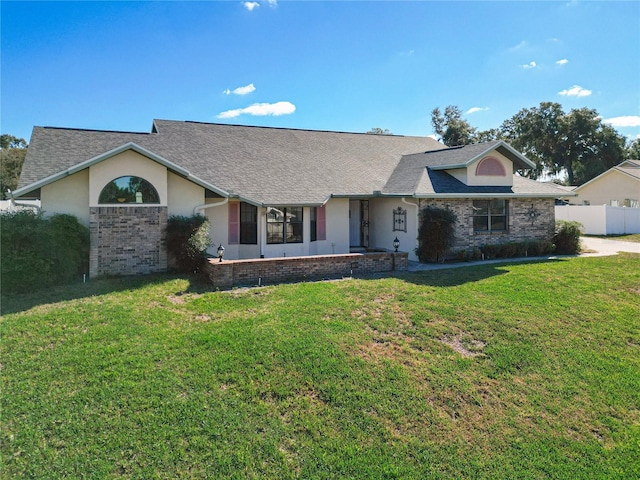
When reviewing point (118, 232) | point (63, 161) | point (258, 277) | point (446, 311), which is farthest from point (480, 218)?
point (63, 161)

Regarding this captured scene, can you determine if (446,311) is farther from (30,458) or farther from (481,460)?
(30,458)

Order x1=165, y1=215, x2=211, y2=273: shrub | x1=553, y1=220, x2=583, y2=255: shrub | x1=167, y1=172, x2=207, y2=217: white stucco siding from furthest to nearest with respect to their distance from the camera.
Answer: x1=553, y1=220, x2=583, y2=255: shrub, x1=167, y1=172, x2=207, y2=217: white stucco siding, x1=165, y1=215, x2=211, y2=273: shrub

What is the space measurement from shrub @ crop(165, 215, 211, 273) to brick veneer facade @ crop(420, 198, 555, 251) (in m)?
8.28

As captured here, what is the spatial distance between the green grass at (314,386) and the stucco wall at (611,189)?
26.7 meters

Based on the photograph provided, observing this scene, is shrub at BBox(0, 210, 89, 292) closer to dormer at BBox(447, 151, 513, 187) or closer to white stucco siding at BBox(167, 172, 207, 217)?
white stucco siding at BBox(167, 172, 207, 217)

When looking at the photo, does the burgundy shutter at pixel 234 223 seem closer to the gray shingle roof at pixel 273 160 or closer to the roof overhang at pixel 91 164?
the gray shingle roof at pixel 273 160

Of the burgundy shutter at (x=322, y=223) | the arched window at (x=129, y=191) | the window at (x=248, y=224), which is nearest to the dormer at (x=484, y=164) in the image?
the burgundy shutter at (x=322, y=223)

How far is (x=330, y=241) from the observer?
15.6 meters

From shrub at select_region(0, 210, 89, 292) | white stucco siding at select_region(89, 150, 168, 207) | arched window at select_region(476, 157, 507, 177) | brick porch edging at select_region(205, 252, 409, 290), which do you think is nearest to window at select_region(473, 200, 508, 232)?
arched window at select_region(476, 157, 507, 177)

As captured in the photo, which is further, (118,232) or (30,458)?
(118,232)

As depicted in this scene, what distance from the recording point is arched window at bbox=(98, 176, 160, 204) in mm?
11352

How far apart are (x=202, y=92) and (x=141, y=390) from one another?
16107 mm

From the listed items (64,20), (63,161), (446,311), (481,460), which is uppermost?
(64,20)

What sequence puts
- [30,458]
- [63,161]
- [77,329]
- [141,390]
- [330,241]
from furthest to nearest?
[330,241]
[63,161]
[77,329]
[141,390]
[30,458]
